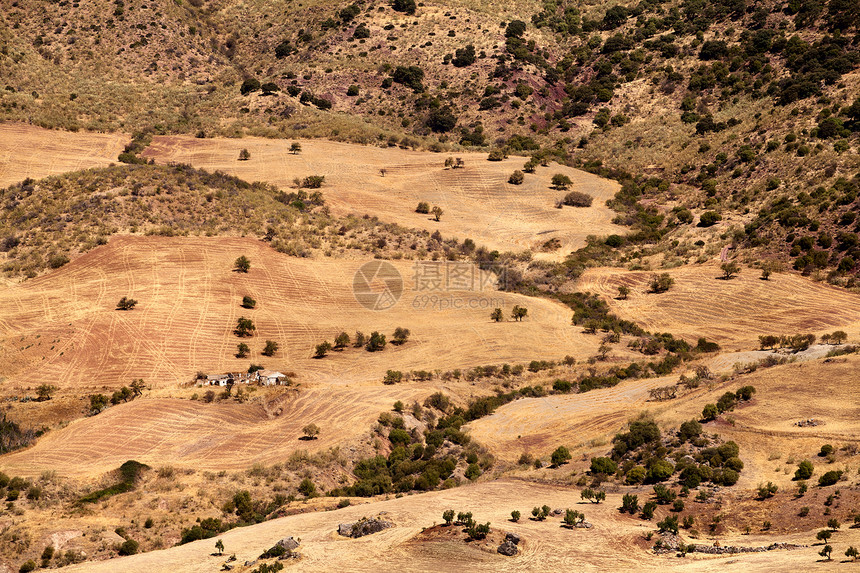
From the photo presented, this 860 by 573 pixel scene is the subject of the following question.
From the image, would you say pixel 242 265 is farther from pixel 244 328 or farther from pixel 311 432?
pixel 311 432

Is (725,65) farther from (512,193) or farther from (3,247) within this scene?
(3,247)

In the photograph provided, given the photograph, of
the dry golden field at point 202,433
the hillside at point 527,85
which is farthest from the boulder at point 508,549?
the hillside at point 527,85

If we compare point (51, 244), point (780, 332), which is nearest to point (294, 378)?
point (51, 244)

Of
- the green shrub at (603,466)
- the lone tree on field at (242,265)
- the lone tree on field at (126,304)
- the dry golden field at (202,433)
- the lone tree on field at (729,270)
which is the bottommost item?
the dry golden field at (202,433)

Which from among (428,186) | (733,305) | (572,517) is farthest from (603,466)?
(428,186)

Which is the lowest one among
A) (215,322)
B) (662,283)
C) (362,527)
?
(362,527)

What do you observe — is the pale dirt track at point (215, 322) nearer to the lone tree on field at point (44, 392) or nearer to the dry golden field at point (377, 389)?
the dry golden field at point (377, 389)
